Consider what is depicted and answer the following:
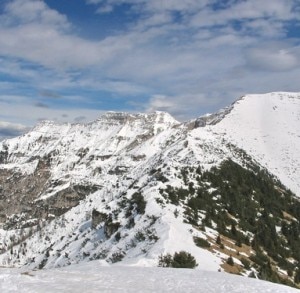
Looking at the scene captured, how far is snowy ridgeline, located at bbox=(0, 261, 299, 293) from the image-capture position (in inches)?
1124

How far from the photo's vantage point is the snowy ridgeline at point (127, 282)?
28547 mm

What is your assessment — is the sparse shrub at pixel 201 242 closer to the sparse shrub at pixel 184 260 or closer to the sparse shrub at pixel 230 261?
the sparse shrub at pixel 230 261

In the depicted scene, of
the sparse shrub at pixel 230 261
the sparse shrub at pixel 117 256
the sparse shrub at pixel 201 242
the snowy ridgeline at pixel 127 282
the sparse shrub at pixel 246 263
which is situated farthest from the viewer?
the sparse shrub at pixel 117 256

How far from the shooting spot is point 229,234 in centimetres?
8781

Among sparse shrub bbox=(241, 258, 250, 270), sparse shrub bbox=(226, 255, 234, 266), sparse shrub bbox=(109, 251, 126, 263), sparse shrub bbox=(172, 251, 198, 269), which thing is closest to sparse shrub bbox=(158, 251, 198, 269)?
sparse shrub bbox=(172, 251, 198, 269)

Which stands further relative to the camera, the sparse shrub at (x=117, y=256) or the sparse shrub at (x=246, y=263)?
the sparse shrub at (x=117, y=256)

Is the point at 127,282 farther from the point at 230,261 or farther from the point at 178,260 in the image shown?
the point at 230,261

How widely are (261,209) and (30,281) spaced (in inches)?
3766

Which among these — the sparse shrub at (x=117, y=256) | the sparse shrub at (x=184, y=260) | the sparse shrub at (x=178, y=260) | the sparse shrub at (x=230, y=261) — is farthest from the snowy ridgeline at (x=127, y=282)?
the sparse shrub at (x=117, y=256)

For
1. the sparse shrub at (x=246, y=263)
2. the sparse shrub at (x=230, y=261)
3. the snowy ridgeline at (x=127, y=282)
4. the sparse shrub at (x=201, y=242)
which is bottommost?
the sparse shrub at (x=246, y=263)

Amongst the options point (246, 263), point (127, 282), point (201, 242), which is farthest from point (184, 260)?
point (127, 282)

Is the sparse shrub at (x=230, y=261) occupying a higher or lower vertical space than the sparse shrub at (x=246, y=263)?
higher

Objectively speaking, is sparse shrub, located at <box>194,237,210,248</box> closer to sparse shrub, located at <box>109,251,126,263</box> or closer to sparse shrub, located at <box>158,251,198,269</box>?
sparse shrub, located at <box>158,251,198,269</box>

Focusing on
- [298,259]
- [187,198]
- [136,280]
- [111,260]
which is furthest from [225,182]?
[136,280]
